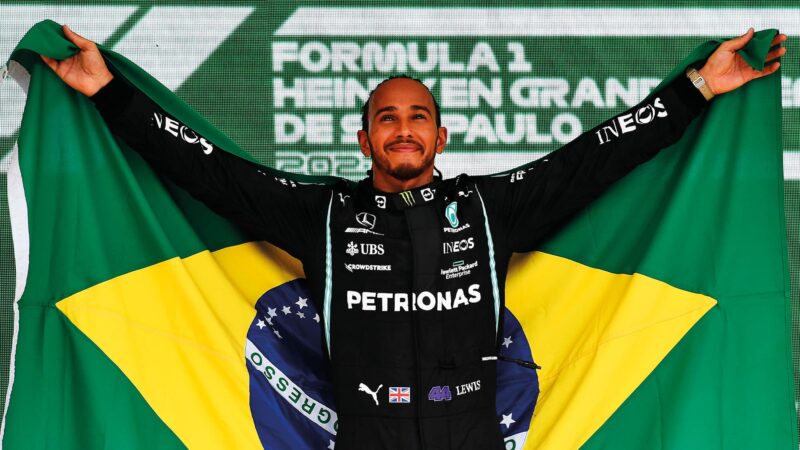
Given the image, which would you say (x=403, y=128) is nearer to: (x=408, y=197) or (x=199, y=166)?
(x=408, y=197)

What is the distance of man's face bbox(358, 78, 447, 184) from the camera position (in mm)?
2383

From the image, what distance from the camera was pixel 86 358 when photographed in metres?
2.33

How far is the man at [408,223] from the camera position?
226cm

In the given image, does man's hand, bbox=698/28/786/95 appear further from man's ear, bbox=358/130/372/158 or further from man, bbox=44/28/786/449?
man's ear, bbox=358/130/372/158

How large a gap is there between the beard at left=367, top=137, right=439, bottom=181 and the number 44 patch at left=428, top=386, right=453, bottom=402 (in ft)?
1.57

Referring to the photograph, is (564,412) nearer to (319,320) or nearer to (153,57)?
(319,320)

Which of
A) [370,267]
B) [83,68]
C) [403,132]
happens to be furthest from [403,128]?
[83,68]

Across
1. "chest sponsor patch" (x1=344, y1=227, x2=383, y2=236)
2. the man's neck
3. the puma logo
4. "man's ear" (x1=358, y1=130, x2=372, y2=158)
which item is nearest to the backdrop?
"man's ear" (x1=358, y1=130, x2=372, y2=158)

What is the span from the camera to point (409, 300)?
89.7 inches

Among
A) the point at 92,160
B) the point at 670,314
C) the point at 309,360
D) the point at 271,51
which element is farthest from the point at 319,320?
the point at 271,51

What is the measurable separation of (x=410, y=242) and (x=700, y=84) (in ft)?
2.51

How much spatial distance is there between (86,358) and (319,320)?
52 cm

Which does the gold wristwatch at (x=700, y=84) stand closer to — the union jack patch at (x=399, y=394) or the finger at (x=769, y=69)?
the finger at (x=769, y=69)

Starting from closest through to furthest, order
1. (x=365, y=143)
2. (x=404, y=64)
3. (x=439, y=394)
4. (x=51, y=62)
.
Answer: (x=439, y=394), (x=51, y=62), (x=365, y=143), (x=404, y=64)
